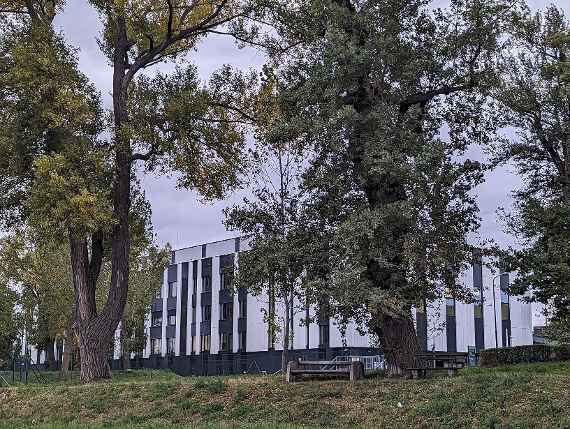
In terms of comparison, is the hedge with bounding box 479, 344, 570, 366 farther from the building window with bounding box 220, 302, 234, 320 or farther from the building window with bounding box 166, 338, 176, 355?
the building window with bounding box 166, 338, 176, 355

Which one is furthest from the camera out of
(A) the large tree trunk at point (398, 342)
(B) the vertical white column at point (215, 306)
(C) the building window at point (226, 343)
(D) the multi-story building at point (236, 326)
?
(B) the vertical white column at point (215, 306)

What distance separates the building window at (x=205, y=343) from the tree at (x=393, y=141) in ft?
174

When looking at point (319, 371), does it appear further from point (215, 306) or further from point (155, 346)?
point (155, 346)

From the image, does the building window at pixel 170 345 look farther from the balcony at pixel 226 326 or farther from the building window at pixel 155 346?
the balcony at pixel 226 326

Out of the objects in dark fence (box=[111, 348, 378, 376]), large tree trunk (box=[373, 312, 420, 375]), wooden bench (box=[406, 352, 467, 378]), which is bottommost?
dark fence (box=[111, 348, 378, 376])

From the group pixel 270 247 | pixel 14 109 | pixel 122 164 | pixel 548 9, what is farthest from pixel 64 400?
pixel 548 9

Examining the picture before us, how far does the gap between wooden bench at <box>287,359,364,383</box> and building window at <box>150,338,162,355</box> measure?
201ft

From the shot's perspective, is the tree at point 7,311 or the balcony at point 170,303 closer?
the tree at point 7,311

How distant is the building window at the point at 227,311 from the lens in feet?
228

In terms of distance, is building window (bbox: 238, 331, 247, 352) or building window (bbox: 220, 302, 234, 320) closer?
building window (bbox: 238, 331, 247, 352)

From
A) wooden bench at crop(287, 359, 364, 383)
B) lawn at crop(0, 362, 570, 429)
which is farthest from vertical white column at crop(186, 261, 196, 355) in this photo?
wooden bench at crop(287, 359, 364, 383)

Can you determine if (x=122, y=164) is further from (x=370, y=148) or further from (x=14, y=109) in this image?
(x=370, y=148)

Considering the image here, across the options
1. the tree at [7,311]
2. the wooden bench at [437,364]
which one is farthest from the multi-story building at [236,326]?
the wooden bench at [437,364]

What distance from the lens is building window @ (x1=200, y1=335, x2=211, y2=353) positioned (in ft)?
234
